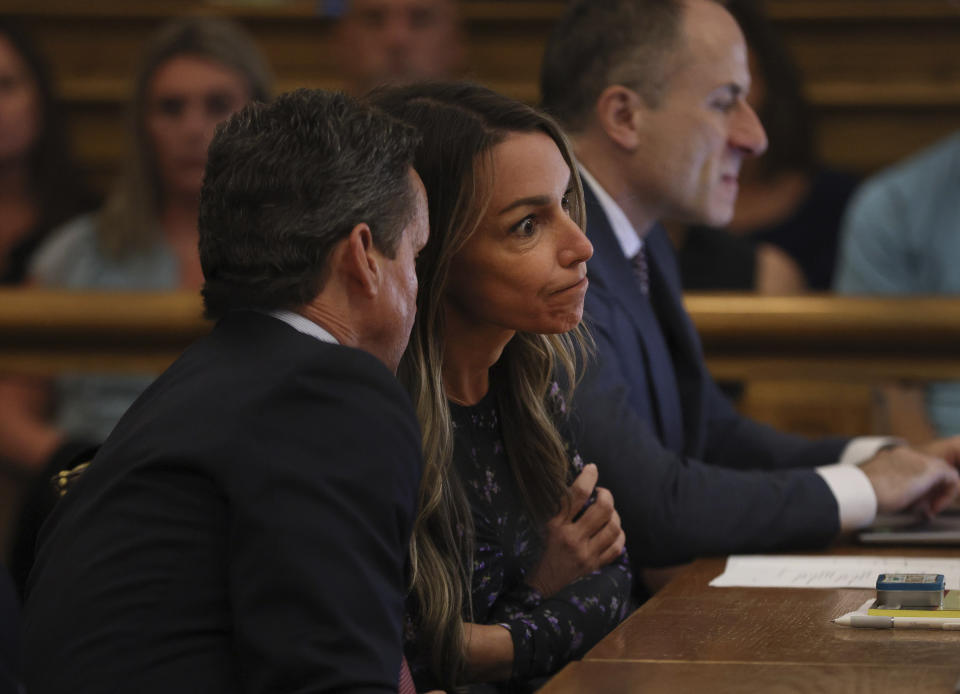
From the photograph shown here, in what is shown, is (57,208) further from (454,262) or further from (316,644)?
(316,644)

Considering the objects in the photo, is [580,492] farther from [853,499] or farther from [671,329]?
[671,329]

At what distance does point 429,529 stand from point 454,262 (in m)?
0.28

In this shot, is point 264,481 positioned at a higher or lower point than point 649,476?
higher

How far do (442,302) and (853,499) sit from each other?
0.70m

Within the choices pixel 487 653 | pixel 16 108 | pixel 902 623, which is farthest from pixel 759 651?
pixel 16 108

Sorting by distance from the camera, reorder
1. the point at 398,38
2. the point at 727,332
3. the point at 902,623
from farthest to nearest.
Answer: the point at 398,38
the point at 727,332
the point at 902,623

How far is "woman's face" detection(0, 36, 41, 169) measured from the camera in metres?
3.64

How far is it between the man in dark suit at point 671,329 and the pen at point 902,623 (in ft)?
1.53

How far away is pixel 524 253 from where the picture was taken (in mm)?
1491

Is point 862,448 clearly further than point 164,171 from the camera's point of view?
No

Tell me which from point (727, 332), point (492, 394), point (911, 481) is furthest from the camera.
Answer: point (727, 332)

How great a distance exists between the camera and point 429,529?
1.45 metres

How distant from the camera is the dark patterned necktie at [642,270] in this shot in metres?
2.12

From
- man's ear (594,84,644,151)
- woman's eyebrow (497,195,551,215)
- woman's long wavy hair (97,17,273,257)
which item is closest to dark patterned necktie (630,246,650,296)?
man's ear (594,84,644,151)
